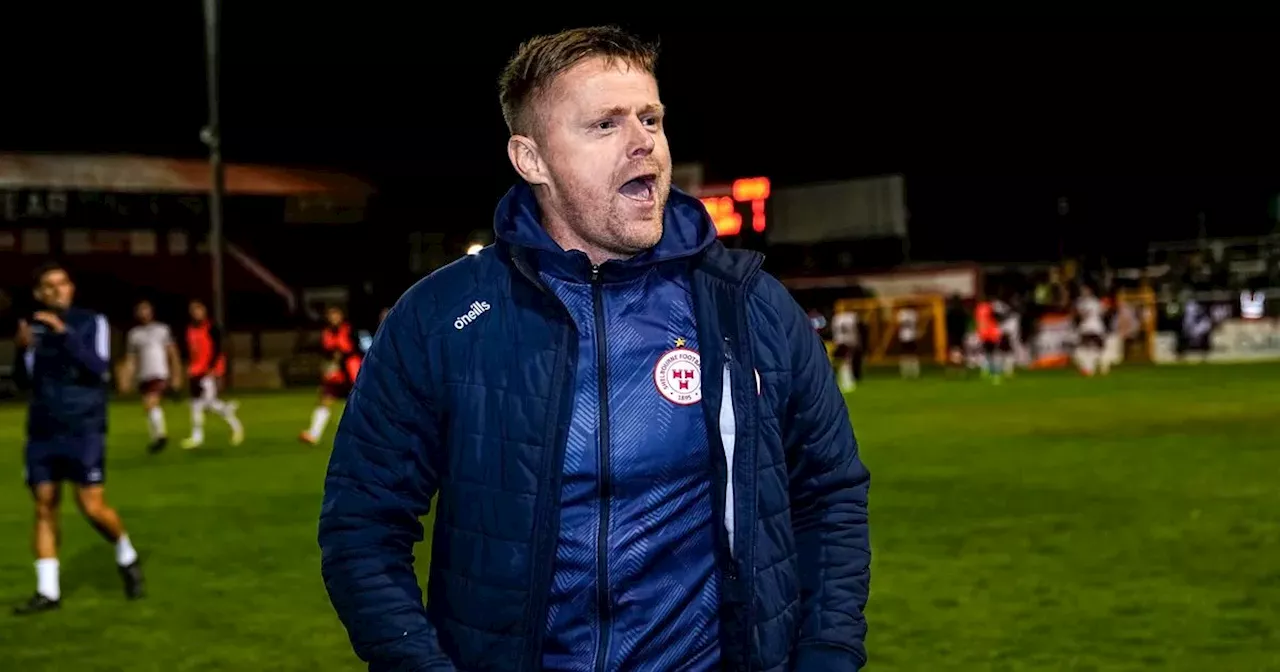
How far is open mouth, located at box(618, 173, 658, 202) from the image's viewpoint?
2.69m

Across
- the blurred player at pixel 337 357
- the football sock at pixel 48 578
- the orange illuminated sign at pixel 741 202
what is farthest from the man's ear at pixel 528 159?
the orange illuminated sign at pixel 741 202

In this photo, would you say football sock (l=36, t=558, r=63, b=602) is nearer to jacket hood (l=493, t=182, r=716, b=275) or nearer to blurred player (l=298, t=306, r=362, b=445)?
jacket hood (l=493, t=182, r=716, b=275)

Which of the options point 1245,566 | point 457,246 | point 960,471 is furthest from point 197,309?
point 457,246

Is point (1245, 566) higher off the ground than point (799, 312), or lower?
lower

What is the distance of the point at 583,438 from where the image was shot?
8.72 feet

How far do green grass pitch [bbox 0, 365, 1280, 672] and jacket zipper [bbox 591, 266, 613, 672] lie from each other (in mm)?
4908

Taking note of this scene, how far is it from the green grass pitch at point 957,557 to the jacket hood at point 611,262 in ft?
16.2

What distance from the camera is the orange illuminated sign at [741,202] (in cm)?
4191

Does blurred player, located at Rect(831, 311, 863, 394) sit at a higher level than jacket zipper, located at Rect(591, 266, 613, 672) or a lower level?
lower

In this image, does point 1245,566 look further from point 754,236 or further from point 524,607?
point 754,236

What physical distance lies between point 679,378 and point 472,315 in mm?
363

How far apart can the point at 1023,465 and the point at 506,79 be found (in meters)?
14.2

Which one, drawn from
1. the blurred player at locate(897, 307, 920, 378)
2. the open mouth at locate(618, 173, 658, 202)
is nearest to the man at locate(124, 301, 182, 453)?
the open mouth at locate(618, 173, 658, 202)

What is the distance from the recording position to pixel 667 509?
2682mm
